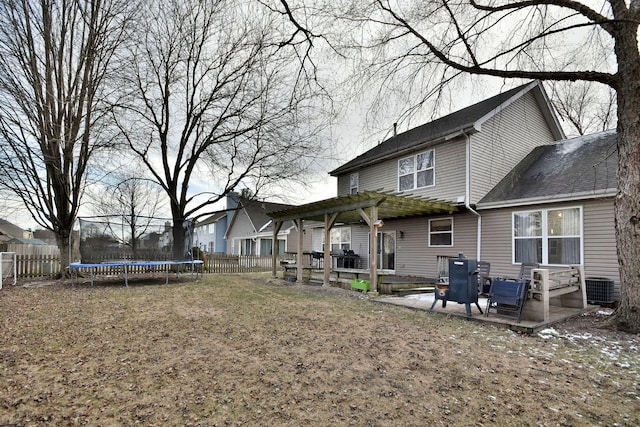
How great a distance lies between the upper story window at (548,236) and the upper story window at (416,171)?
10.5 feet

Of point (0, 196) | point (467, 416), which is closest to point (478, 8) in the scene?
point (467, 416)

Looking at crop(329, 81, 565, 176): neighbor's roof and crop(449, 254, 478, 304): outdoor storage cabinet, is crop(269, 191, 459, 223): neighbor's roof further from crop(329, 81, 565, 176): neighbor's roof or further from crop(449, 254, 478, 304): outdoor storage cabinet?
crop(449, 254, 478, 304): outdoor storage cabinet

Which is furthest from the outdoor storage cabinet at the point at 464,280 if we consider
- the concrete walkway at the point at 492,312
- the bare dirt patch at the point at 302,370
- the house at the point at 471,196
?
the house at the point at 471,196

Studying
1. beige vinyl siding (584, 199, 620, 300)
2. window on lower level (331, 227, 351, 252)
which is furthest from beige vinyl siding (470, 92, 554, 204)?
window on lower level (331, 227, 351, 252)

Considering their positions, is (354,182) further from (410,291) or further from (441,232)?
(410,291)

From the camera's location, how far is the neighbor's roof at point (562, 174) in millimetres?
8766

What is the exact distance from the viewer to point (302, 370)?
3.80 meters

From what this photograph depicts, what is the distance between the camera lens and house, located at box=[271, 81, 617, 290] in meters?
9.19

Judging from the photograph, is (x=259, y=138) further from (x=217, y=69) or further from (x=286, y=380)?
(x=286, y=380)

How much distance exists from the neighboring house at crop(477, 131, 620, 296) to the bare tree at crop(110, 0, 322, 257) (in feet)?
23.3

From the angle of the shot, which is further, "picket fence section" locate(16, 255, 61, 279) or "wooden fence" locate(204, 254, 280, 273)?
"wooden fence" locate(204, 254, 280, 273)

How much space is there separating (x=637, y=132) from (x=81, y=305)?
11154mm

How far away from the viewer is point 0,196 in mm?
12500

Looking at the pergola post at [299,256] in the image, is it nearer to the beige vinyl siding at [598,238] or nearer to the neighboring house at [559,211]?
the neighboring house at [559,211]
